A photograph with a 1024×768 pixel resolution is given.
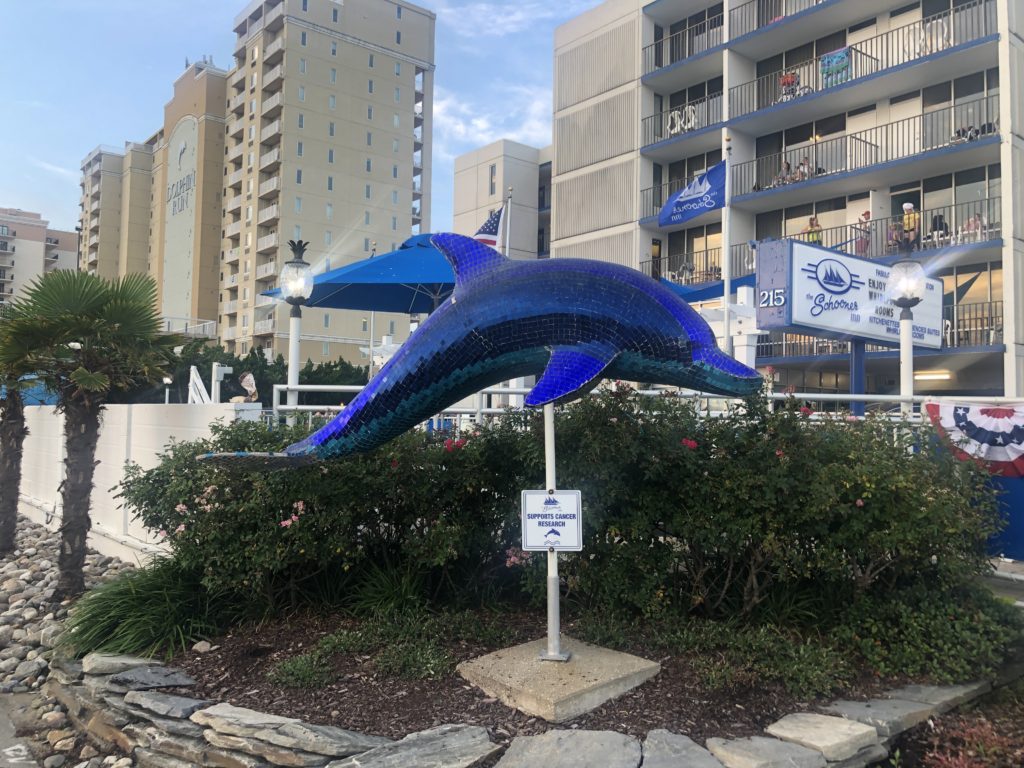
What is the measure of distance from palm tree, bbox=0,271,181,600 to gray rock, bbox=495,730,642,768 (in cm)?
543

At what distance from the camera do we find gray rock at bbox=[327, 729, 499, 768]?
11.6 ft

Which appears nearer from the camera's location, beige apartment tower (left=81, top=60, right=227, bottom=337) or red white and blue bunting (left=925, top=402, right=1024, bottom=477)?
red white and blue bunting (left=925, top=402, right=1024, bottom=477)

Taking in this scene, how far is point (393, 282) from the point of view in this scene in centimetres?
913

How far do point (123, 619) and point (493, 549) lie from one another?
2.82 m

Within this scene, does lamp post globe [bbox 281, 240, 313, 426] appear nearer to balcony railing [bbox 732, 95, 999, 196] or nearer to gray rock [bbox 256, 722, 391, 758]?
gray rock [bbox 256, 722, 391, 758]

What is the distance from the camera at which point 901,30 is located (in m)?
19.9

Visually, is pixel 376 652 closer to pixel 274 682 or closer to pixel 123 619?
pixel 274 682

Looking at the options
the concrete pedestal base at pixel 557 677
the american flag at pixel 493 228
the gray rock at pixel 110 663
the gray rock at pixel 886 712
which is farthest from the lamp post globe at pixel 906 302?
the gray rock at pixel 110 663

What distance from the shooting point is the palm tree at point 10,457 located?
9930 mm

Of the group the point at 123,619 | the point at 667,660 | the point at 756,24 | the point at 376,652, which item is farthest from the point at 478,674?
the point at 756,24

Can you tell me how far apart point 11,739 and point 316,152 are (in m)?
53.8

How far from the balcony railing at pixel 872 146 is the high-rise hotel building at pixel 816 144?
5 cm

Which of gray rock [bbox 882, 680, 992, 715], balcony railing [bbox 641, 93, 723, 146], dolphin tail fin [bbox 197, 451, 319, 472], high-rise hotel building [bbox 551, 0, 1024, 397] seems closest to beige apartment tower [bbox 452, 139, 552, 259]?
high-rise hotel building [bbox 551, 0, 1024, 397]

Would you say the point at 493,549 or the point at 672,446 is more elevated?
the point at 672,446
